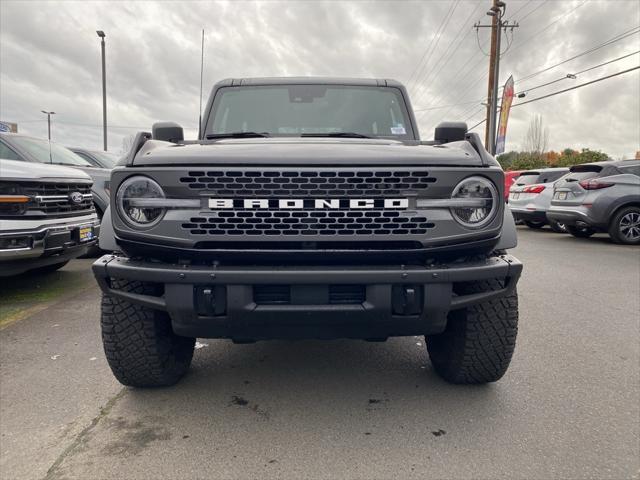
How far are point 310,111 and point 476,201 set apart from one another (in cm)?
184

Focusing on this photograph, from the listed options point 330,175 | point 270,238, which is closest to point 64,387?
point 270,238

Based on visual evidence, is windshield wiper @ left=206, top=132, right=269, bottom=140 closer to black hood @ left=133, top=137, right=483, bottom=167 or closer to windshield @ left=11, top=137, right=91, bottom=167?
black hood @ left=133, top=137, right=483, bottom=167

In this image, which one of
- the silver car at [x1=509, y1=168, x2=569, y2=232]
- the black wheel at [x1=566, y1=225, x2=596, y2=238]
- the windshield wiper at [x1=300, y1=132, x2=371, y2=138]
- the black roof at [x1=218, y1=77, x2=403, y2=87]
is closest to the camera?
the windshield wiper at [x1=300, y1=132, x2=371, y2=138]

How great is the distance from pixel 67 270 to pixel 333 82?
4909 millimetres

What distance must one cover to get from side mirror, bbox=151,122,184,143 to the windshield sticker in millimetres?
1547

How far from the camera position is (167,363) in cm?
270

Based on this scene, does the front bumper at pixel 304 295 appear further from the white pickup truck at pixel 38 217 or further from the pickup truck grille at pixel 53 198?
the pickup truck grille at pixel 53 198

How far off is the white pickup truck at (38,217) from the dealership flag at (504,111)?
21611 millimetres

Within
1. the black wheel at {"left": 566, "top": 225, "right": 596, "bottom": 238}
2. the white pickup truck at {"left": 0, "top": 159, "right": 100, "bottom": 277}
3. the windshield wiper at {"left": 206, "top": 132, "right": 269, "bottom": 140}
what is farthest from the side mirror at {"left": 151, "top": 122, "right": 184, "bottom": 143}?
the black wheel at {"left": 566, "top": 225, "right": 596, "bottom": 238}

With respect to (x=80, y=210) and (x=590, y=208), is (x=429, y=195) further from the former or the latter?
(x=590, y=208)

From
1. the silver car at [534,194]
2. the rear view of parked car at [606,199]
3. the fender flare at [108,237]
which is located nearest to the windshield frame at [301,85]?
the fender flare at [108,237]

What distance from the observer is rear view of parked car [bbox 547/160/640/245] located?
354 inches

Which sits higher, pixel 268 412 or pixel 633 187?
pixel 633 187

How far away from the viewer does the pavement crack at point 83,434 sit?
2059mm
